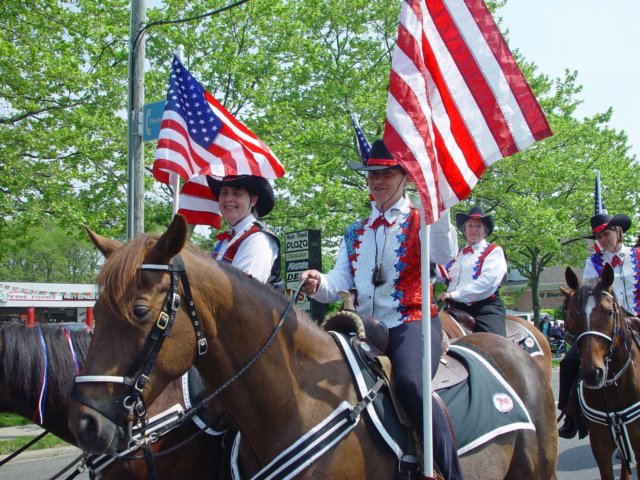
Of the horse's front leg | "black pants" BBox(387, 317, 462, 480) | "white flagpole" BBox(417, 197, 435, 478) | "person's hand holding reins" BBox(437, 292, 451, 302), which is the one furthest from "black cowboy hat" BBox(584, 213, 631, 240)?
"white flagpole" BBox(417, 197, 435, 478)

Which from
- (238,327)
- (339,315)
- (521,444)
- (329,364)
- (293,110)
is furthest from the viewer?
(293,110)

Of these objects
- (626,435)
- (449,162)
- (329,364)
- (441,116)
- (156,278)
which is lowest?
(626,435)

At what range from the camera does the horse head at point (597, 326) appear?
578 cm

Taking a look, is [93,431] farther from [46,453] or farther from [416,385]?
[46,453]

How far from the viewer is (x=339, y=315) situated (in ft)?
11.7

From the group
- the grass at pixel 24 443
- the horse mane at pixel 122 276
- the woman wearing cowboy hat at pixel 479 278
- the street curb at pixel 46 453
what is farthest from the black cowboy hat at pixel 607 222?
the street curb at pixel 46 453

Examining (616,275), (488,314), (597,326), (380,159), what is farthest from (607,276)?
(380,159)

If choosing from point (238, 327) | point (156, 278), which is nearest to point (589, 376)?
point (238, 327)

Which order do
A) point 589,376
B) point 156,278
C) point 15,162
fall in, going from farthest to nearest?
point 15,162
point 589,376
point 156,278

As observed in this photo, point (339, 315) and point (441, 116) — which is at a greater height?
point (441, 116)

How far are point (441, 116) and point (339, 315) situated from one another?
1312 mm

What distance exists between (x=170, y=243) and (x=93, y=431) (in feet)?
2.68

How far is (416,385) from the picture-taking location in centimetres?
329

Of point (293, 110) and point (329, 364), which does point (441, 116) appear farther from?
point (293, 110)
